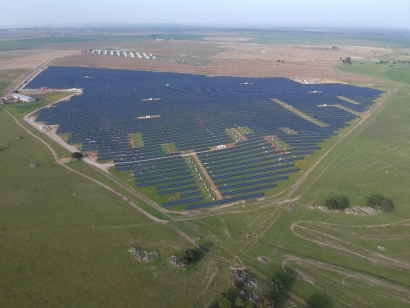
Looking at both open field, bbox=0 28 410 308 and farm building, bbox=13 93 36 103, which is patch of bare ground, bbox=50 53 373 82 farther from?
open field, bbox=0 28 410 308

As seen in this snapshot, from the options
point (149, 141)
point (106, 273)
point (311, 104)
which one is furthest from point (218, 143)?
point (311, 104)

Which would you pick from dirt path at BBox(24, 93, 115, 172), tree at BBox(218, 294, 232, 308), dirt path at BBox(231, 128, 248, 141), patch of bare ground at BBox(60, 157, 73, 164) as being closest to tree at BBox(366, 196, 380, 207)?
tree at BBox(218, 294, 232, 308)

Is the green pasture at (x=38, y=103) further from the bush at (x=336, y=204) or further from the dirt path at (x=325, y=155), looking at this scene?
the bush at (x=336, y=204)

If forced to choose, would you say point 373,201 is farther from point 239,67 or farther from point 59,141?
point 239,67

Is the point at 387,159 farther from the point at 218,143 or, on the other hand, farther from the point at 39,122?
the point at 39,122

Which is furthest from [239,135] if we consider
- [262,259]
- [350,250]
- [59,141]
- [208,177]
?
[59,141]

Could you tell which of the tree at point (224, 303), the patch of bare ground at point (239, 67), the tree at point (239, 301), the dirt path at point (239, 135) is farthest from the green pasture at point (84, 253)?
the patch of bare ground at point (239, 67)
